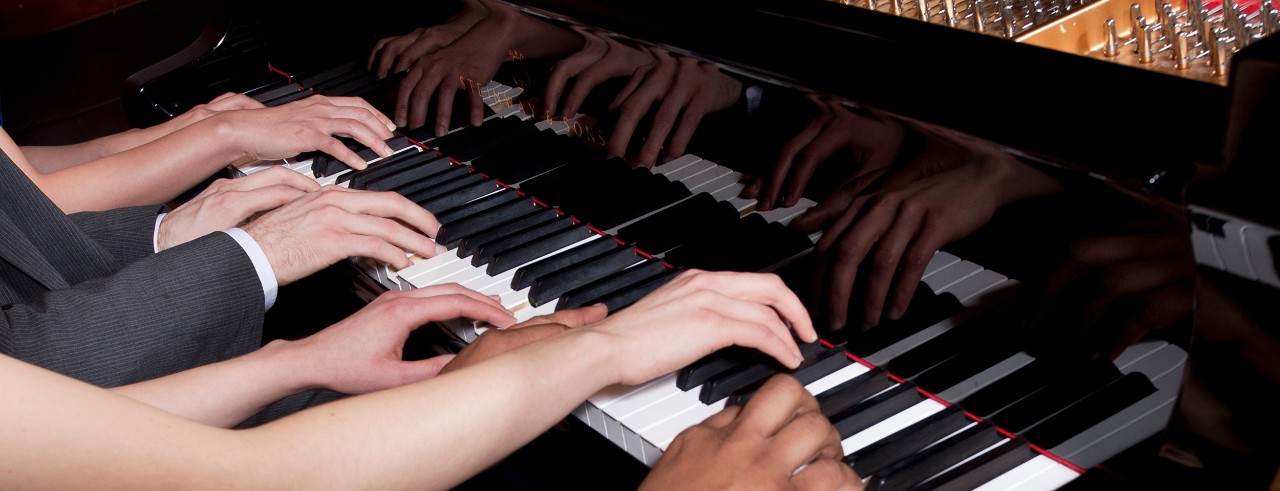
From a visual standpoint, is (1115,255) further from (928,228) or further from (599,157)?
(599,157)

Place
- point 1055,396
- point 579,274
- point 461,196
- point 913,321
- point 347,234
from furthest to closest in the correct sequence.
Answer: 1. point 461,196
2. point 347,234
3. point 579,274
4. point 913,321
5. point 1055,396

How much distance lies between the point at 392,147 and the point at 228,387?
825mm

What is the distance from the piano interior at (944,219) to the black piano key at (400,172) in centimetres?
25

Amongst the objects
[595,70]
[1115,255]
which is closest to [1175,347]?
[1115,255]

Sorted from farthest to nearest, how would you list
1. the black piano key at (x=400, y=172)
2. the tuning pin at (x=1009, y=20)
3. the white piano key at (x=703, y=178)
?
1. the black piano key at (x=400, y=172)
2. the white piano key at (x=703, y=178)
3. the tuning pin at (x=1009, y=20)

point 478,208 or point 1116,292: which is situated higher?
point 1116,292

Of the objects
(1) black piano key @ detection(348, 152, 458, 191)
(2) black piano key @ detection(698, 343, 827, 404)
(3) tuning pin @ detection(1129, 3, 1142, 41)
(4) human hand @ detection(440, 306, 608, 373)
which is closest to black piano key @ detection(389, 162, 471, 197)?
(1) black piano key @ detection(348, 152, 458, 191)

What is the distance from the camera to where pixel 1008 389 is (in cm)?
131

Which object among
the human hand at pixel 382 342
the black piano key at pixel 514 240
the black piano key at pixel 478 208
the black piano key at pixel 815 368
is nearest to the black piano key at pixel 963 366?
the black piano key at pixel 815 368

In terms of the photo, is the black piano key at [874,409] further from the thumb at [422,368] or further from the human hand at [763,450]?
the thumb at [422,368]

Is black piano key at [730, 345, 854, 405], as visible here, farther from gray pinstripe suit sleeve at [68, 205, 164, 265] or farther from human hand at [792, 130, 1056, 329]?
gray pinstripe suit sleeve at [68, 205, 164, 265]

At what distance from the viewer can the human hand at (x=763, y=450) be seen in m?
1.25

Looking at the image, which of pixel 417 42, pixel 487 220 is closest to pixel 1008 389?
pixel 487 220

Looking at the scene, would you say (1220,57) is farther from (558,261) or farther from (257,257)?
(257,257)
